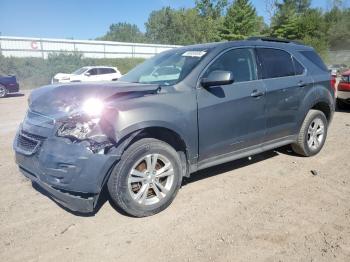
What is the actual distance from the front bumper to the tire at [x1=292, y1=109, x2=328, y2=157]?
3326 mm

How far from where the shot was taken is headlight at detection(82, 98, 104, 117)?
3.23m

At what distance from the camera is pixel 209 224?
3422 millimetres

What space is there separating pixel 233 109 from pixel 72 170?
2.07m

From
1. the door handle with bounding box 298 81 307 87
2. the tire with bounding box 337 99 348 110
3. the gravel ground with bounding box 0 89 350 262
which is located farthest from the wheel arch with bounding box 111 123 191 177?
the tire with bounding box 337 99 348 110

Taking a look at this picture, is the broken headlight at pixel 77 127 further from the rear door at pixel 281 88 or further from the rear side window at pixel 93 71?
the rear side window at pixel 93 71

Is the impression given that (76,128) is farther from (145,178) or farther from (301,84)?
(301,84)

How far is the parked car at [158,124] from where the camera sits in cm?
322

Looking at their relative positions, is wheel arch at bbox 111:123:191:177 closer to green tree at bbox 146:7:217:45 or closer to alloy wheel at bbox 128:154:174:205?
alloy wheel at bbox 128:154:174:205

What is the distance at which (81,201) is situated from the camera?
3221 millimetres

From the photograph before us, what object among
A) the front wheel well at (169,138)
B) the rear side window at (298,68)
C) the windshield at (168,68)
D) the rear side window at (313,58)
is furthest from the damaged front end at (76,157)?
the rear side window at (313,58)

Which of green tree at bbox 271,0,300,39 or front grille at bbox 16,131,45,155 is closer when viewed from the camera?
front grille at bbox 16,131,45,155

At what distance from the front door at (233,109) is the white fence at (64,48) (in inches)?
1125

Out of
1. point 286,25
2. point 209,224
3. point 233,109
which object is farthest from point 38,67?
point 286,25

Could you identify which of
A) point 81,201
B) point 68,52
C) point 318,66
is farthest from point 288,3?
point 81,201
